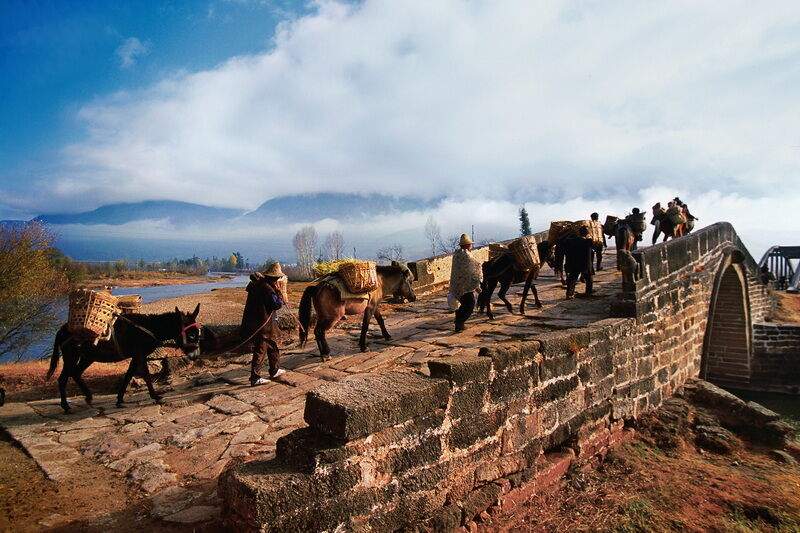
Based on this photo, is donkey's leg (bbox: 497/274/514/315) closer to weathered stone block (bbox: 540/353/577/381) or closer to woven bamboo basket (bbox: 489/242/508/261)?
woven bamboo basket (bbox: 489/242/508/261)

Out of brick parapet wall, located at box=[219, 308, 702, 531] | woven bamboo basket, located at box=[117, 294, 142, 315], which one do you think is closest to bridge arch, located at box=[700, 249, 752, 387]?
brick parapet wall, located at box=[219, 308, 702, 531]

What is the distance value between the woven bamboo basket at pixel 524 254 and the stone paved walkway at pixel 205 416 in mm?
1066

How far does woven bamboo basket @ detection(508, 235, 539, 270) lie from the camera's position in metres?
8.30

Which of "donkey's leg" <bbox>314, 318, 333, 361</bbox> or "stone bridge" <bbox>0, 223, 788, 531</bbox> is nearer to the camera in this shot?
"stone bridge" <bbox>0, 223, 788, 531</bbox>

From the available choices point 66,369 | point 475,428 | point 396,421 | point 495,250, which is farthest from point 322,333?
point 495,250

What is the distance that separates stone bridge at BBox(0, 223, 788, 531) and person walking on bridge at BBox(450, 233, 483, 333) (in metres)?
0.58

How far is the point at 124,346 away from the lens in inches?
232

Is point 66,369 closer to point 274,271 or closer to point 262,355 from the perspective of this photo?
point 262,355

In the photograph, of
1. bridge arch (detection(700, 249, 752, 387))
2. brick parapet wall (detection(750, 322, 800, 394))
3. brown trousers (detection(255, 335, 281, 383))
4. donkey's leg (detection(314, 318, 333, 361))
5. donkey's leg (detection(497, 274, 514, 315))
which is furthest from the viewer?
brick parapet wall (detection(750, 322, 800, 394))

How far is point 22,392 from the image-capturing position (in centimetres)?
688

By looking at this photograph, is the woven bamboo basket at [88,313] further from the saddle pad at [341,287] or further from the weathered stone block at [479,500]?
the weathered stone block at [479,500]

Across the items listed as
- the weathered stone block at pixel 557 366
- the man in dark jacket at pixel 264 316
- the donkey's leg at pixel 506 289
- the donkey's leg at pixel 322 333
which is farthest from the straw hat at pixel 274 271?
the donkey's leg at pixel 506 289

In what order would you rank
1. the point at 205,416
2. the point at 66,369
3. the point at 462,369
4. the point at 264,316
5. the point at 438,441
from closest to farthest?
the point at 438,441
the point at 462,369
the point at 205,416
the point at 66,369
the point at 264,316

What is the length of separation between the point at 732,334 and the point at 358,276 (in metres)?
15.7
